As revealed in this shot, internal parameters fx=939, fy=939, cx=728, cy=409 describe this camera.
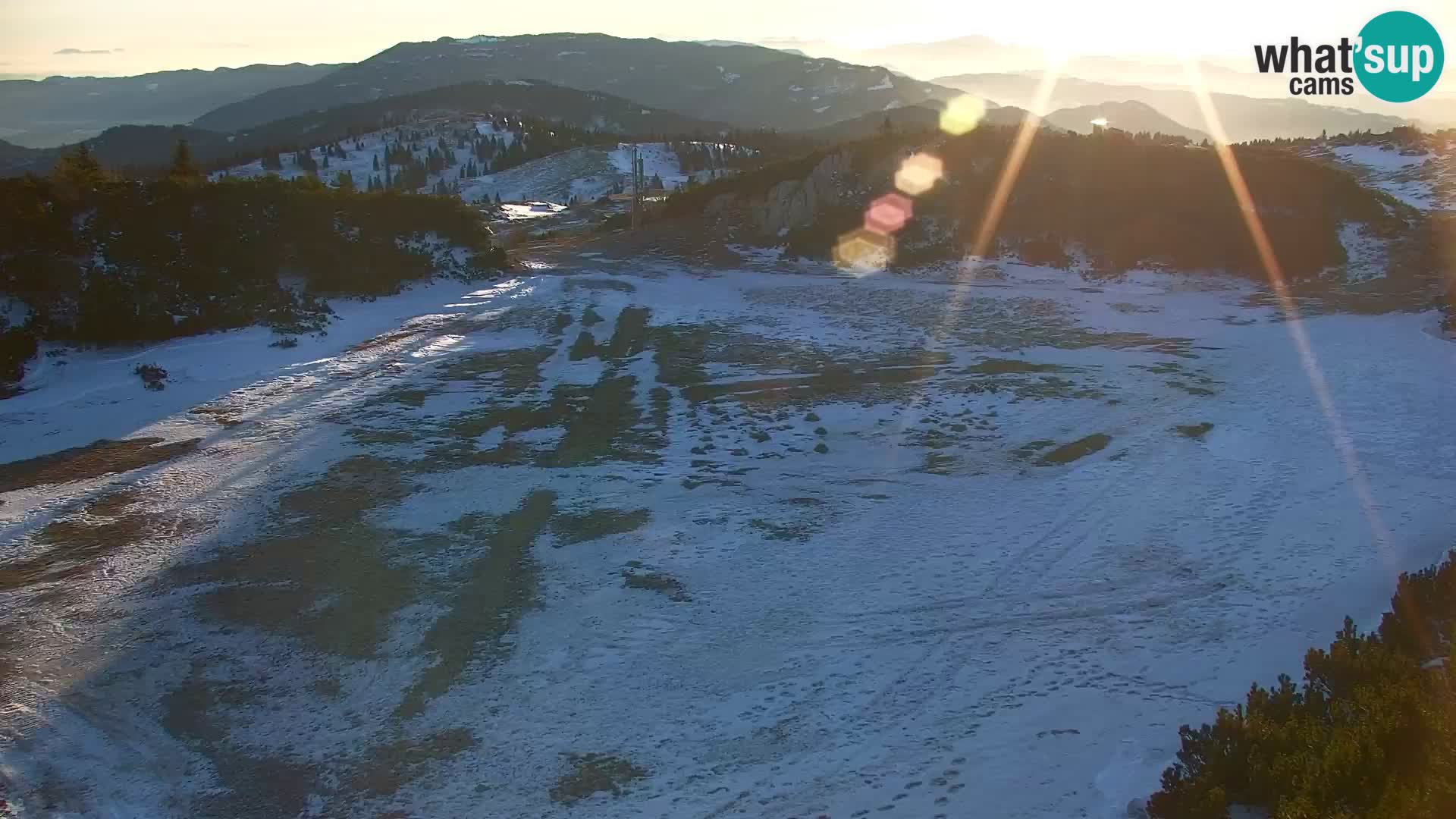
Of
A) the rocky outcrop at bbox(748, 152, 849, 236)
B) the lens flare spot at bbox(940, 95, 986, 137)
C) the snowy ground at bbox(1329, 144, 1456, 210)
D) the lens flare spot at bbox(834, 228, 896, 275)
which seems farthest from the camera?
the lens flare spot at bbox(940, 95, 986, 137)

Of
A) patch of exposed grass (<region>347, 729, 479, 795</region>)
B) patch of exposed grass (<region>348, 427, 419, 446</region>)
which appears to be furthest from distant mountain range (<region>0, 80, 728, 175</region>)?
patch of exposed grass (<region>347, 729, 479, 795</region>)

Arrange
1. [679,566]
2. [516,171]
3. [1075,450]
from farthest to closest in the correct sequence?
[516,171] → [1075,450] → [679,566]

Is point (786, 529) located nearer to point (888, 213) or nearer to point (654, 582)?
point (654, 582)

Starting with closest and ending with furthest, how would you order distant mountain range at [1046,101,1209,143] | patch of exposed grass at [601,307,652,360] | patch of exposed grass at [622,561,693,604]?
patch of exposed grass at [622,561,693,604] < patch of exposed grass at [601,307,652,360] < distant mountain range at [1046,101,1209,143]

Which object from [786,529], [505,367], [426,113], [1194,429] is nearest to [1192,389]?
[1194,429]

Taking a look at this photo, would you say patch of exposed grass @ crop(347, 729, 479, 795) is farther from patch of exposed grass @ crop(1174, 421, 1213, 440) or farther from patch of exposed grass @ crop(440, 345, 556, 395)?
patch of exposed grass @ crop(1174, 421, 1213, 440)

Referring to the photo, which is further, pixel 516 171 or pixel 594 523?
pixel 516 171

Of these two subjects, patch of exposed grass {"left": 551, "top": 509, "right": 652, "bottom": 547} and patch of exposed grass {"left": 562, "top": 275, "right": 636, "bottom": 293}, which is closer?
patch of exposed grass {"left": 551, "top": 509, "right": 652, "bottom": 547}
